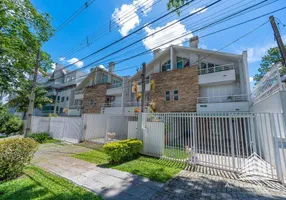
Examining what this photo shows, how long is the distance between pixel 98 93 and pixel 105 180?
18853 mm

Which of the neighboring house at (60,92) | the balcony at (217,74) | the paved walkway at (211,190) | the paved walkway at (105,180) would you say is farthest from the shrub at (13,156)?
the neighboring house at (60,92)

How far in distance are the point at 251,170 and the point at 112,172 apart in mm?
5400

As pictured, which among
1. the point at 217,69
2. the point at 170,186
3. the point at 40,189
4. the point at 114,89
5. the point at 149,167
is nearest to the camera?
the point at 40,189

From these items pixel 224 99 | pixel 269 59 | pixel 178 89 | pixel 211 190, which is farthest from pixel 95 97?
pixel 269 59

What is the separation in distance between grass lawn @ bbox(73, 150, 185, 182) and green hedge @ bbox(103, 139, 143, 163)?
0.34m

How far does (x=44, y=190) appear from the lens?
3756mm

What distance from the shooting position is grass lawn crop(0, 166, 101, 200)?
3.44 m

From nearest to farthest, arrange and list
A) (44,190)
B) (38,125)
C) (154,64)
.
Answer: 1. (44,190)
2. (38,125)
3. (154,64)

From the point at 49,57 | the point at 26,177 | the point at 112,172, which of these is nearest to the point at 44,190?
the point at 26,177

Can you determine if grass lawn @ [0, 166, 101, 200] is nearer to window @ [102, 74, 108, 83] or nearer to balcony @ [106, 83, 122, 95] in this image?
balcony @ [106, 83, 122, 95]

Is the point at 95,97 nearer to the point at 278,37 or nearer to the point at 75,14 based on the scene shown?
the point at 75,14

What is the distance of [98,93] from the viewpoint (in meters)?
22.0

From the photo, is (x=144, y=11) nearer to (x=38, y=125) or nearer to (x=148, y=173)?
(x=148, y=173)

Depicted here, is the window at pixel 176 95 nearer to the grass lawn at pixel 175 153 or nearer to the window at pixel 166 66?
the window at pixel 166 66
